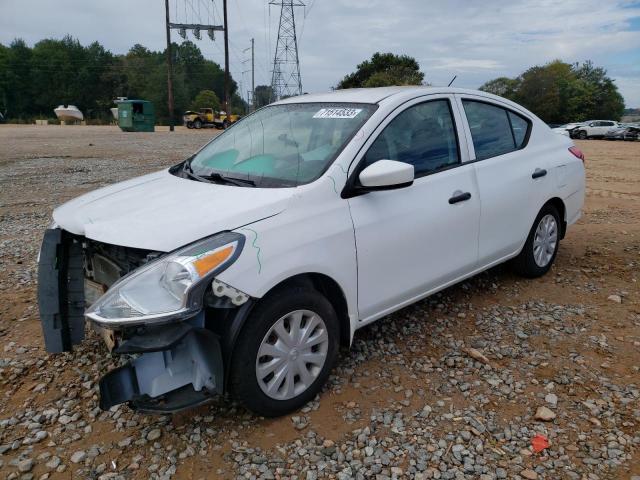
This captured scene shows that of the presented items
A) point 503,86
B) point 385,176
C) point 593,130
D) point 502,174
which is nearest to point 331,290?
point 385,176

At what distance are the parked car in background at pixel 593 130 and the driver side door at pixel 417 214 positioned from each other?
33256 mm

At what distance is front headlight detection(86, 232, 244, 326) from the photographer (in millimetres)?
2170

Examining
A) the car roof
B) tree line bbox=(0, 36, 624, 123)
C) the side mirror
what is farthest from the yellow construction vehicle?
the side mirror

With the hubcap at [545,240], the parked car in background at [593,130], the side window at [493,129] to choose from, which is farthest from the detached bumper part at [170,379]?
the parked car in background at [593,130]

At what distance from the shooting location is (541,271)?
180 inches

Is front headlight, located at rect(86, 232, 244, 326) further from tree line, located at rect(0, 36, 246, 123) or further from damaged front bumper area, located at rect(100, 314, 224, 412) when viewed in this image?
tree line, located at rect(0, 36, 246, 123)

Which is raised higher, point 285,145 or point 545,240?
point 285,145

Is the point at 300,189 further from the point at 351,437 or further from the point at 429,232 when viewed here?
the point at 351,437

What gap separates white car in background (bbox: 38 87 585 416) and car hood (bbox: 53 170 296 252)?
1 cm

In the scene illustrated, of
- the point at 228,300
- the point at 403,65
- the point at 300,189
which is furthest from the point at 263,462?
the point at 403,65

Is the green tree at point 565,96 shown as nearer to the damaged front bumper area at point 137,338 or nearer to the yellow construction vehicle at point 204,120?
the yellow construction vehicle at point 204,120

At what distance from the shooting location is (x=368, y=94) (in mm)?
3439

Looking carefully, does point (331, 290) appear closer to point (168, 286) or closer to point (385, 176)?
point (385, 176)

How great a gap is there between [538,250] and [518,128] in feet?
3.64
